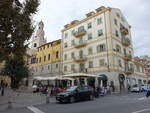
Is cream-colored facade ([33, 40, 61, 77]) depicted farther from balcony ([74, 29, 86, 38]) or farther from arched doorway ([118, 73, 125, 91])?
arched doorway ([118, 73, 125, 91])

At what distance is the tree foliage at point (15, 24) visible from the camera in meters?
10.6

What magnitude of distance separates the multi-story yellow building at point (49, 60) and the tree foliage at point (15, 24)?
3127 centimetres

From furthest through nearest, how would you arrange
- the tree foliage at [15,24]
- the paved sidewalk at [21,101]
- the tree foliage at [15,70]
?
the tree foliage at [15,70] → the paved sidewalk at [21,101] → the tree foliage at [15,24]

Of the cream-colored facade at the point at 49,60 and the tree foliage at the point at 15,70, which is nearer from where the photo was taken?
the tree foliage at the point at 15,70

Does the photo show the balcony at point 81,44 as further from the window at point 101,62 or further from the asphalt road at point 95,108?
the asphalt road at point 95,108

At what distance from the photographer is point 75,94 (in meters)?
16.4

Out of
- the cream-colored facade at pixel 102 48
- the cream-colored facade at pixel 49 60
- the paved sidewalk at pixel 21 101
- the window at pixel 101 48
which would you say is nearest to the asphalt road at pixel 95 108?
the paved sidewalk at pixel 21 101

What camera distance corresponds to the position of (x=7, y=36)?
1184 cm

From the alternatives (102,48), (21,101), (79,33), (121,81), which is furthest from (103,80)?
(21,101)

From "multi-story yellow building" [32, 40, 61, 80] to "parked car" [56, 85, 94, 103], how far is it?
85.2 ft

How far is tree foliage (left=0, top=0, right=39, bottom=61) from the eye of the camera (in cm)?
1056

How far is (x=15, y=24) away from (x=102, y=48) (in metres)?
25.5

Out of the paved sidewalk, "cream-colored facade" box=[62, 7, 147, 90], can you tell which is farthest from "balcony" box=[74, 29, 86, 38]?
the paved sidewalk

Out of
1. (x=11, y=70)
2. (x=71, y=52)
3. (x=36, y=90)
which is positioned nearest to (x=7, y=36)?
(x=36, y=90)
